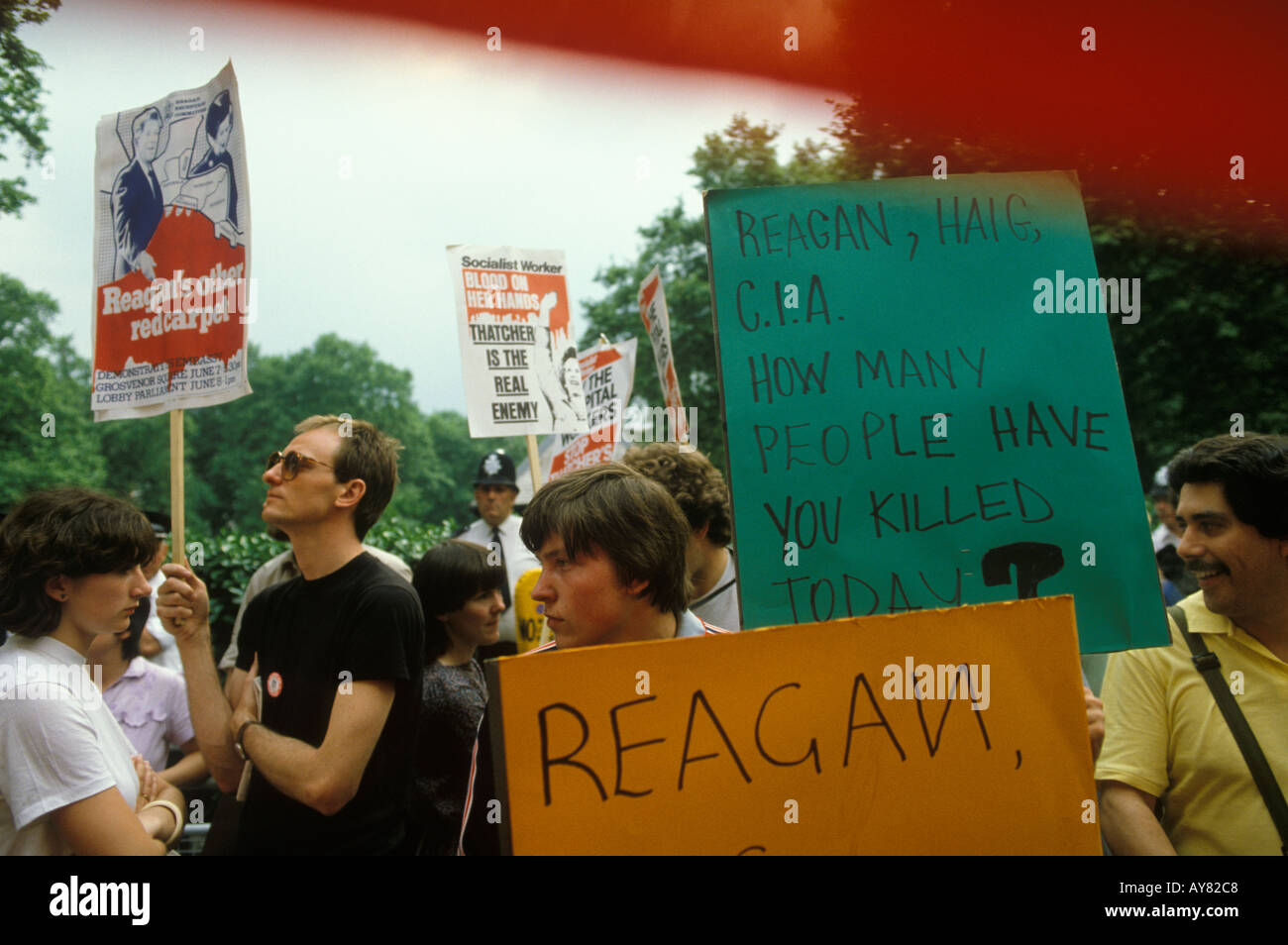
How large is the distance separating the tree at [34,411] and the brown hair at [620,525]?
13.2 metres

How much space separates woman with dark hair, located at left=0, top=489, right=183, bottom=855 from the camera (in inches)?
76.5

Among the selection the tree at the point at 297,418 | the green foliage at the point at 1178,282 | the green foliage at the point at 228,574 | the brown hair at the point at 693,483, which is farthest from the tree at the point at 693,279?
the tree at the point at 297,418

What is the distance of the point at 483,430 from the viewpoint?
16.1 feet

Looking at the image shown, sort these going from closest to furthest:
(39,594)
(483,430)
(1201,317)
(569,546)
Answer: (569,546) < (39,594) < (483,430) < (1201,317)

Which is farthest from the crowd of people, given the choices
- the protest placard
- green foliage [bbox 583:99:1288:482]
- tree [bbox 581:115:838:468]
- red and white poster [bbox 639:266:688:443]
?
tree [bbox 581:115:838:468]

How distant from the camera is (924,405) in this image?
7.17 ft

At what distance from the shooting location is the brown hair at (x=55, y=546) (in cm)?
217

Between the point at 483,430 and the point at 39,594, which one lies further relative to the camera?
the point at 483,430

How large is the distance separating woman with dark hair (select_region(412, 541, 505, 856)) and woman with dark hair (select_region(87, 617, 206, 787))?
43.6 inches

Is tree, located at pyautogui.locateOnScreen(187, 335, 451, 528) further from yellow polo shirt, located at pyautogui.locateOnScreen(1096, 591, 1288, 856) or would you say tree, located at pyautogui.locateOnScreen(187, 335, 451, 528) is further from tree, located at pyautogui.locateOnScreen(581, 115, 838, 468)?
yellow polo shirt, located at pyautogui.locateOnScreen(1096, 591, 1288, 856)
